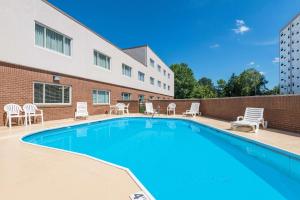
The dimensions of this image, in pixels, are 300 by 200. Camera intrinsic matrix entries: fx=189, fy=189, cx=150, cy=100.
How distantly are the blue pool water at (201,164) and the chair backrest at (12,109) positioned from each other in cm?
188

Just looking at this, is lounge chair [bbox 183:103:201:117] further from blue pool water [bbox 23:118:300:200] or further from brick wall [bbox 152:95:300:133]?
blue pool water [bbox 23:118:300:200]

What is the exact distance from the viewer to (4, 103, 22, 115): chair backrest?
308 inches

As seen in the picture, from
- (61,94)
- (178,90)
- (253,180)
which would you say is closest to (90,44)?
(61,94)

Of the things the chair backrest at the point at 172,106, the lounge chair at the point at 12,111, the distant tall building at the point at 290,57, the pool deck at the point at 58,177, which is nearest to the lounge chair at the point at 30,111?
the lounge chair at the point at 12,111

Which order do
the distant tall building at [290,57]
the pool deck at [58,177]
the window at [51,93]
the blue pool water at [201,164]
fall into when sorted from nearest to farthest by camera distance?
the pool deck at [58,177]
the blue pool water at [201,164]
the window at [51,93]
the distant tall building at [290,57]

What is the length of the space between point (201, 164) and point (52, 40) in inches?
400

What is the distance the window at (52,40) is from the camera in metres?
9.64

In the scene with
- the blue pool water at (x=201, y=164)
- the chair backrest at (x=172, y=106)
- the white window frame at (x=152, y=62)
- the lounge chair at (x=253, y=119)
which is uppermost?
the white window frame at (x=152, y=62)

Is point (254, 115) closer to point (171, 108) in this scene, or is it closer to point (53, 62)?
point (171, 108)

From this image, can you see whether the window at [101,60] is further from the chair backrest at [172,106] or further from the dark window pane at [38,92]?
the chair backrest at [172,106]

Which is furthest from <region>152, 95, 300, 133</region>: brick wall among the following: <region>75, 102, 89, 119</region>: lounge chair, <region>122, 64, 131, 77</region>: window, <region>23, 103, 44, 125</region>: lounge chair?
<region>23, 103, 44, 125</region>: lounge chair

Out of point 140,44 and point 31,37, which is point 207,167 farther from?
point 140,44

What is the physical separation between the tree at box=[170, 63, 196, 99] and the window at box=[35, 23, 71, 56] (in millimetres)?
35387

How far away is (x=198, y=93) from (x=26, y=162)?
4271 centimetres
